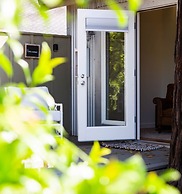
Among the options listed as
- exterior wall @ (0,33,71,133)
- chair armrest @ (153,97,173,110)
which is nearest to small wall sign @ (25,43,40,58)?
exterior wall @ (0,33,71,133)

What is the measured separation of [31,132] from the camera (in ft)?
1.73

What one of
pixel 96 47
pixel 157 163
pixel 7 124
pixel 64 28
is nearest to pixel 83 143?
pixel 96 47

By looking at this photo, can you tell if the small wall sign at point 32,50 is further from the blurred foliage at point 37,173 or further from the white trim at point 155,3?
the blurred foliage at point 37,173

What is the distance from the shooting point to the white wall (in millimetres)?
9039

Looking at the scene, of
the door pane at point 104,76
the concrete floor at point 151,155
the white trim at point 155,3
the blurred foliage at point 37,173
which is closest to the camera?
the blurred foliage at point 37,173

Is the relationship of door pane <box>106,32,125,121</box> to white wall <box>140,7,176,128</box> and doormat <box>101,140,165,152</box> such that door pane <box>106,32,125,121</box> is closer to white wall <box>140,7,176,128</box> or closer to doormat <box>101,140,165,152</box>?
doormat <box>101,140,165,152</box>

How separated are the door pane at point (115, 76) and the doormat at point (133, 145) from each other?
0.37 metres

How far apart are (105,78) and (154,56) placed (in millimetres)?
3076

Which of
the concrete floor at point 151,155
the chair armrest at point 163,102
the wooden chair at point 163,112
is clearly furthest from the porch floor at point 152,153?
the chair armrest at point 163,102

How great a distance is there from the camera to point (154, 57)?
918 cm

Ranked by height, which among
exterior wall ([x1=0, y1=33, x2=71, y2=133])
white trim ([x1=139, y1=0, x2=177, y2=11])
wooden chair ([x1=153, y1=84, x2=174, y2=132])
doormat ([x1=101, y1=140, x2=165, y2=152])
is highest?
white trim ([x1=139, y1=0, x2=177, y2=11])

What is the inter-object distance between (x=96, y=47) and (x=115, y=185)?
596 centimetres

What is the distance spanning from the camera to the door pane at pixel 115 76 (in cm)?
637

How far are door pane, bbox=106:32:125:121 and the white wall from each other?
102 inches
